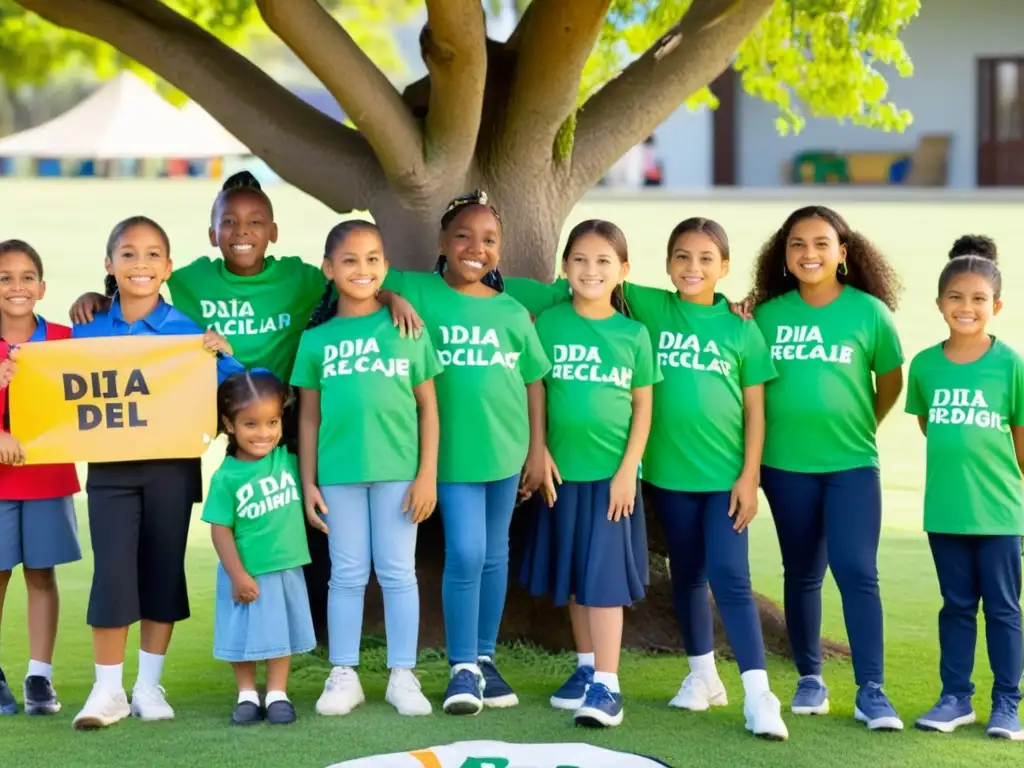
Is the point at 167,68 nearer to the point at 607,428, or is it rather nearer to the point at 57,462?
the point at 57,462

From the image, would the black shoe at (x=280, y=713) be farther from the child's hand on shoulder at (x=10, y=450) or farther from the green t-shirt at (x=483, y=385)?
the child's hand on shoulder at (x=10, y=450)

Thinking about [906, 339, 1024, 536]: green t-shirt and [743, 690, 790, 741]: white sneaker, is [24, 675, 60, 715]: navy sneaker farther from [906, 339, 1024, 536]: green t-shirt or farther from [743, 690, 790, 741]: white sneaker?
[906, 339, 1024, 536]: green t-shirt

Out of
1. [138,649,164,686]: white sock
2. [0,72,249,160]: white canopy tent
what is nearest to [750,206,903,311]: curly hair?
[138,649,164,686]: white sock

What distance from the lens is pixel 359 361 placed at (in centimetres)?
498

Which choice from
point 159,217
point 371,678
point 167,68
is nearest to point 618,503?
point 371,678

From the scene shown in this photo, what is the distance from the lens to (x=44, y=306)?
18.4 metres

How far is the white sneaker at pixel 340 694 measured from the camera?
505cm

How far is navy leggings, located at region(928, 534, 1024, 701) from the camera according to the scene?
4.95 meters

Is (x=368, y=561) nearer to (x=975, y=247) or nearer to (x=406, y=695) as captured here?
(x=406, y=695)

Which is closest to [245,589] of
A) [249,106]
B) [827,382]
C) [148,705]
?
[148,705]

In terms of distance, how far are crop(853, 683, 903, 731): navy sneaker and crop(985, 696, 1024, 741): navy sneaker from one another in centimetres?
28

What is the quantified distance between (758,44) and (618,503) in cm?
424

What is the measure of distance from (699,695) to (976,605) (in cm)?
94

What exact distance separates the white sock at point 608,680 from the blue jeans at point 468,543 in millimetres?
407
